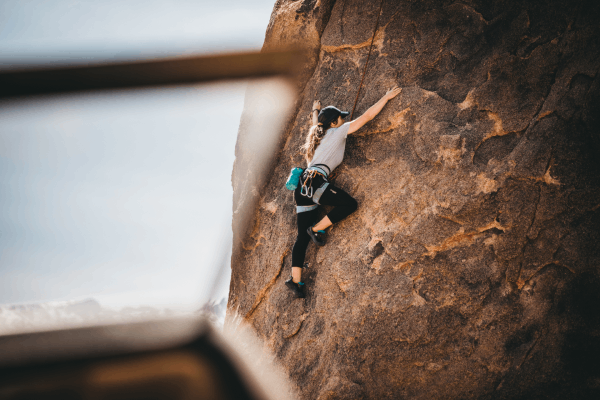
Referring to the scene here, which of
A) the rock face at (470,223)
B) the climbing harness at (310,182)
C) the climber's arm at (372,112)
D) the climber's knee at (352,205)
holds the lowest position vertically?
the rock face at (470,223)

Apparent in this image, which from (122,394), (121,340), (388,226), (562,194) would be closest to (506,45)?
(562,194)

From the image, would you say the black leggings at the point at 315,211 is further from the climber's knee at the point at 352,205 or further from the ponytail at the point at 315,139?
the ponytail at the point at 315,139

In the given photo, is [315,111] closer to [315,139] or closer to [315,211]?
[315,139]

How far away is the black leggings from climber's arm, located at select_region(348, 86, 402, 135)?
25.6 inches

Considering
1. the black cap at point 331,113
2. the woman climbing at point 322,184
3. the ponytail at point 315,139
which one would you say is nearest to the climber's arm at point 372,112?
the woman climbing at point 322,184

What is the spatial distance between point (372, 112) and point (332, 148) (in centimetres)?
53

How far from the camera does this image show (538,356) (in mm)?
2656

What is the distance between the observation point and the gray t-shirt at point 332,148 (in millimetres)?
3197

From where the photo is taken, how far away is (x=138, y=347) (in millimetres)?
5480

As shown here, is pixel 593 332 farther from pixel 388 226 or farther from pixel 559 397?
pixel 388 226

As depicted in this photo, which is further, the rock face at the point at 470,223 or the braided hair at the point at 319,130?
the braided hair at the point at 319,130

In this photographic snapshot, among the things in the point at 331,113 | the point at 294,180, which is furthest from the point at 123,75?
the point at 331,113

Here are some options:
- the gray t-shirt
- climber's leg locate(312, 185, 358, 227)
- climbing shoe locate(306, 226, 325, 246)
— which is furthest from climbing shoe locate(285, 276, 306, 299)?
the gray t-shirt

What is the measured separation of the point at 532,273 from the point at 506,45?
2.09 m
